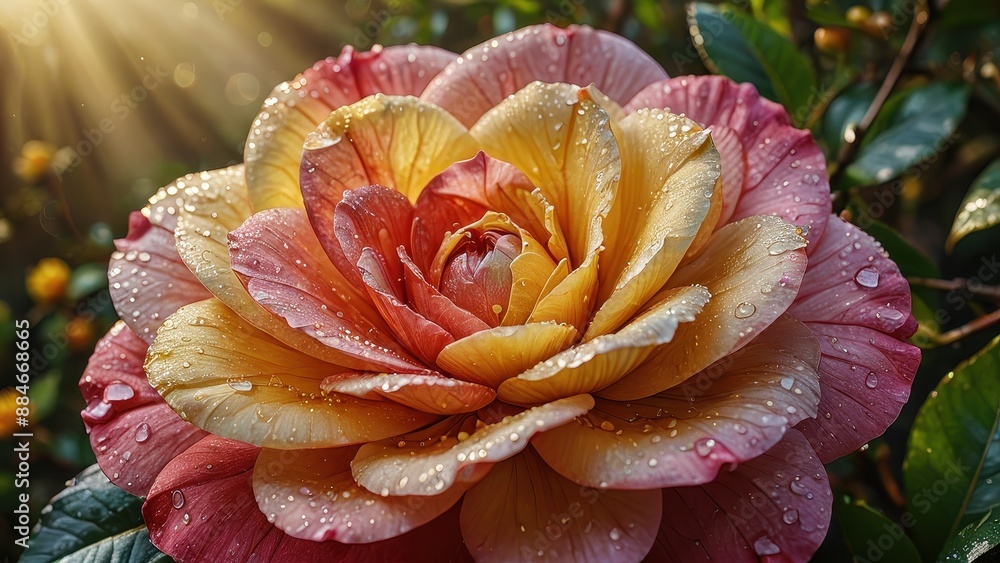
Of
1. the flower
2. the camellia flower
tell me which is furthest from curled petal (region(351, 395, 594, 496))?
the flower

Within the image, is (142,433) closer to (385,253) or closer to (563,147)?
(385,253)

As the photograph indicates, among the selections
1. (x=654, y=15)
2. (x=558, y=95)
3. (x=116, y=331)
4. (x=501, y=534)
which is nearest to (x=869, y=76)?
(x=654, y=15)

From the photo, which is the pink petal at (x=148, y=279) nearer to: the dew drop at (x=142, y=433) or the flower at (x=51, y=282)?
the dew drop at (x=142, y=433)

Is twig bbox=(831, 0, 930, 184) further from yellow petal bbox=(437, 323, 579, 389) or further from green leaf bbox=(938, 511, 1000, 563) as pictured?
yellow petal bbox=(437, 323, 579, 389)

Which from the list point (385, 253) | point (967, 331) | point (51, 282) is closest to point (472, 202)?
point (385, 253)

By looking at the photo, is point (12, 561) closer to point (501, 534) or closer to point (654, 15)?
point (501, 534)

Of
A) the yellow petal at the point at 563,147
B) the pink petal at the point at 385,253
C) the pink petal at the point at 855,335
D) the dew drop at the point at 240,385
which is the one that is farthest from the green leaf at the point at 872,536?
the dew drop at the point at 240,385
